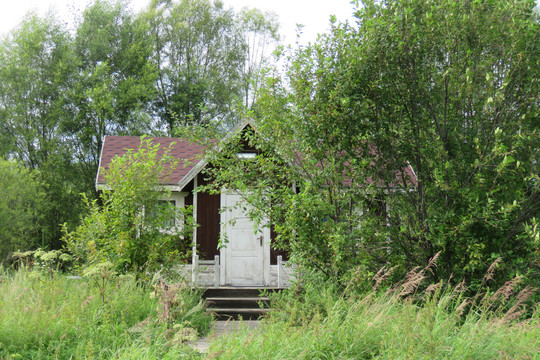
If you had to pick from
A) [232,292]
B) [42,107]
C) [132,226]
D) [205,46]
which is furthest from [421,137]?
[205,46]

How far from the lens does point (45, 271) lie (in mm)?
7957

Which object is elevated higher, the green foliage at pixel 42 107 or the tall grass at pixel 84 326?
the green foliage at pixel 42 107

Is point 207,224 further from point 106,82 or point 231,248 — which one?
point 106,82

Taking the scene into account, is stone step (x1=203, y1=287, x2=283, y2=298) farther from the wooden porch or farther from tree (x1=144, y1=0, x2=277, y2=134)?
tree (x1=144, y1=0, x2=277, y2=134)

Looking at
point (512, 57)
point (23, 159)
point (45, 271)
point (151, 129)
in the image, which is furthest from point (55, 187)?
point (512, 57)

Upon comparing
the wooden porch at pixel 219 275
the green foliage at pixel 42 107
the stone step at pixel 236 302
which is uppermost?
the green foliage at pixel 42 107

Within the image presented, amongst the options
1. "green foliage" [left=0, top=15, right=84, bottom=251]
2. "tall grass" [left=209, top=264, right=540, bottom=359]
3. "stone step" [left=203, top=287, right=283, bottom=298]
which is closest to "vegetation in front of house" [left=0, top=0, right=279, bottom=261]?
"green foliage" [left=0, top=15, right=84, bottom=251]

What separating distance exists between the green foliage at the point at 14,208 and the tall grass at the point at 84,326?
29.9ft

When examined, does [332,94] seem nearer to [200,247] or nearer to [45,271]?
[45,271]

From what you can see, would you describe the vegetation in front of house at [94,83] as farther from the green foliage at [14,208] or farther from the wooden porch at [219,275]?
the wooden porch at [219,275]

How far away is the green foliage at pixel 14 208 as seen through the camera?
591 inches

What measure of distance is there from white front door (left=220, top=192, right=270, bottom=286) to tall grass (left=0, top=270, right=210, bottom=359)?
205 inches

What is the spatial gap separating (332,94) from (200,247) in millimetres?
6896

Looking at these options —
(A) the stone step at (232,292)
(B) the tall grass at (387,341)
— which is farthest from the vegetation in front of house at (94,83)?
(B) the tall grass at (387,341)
